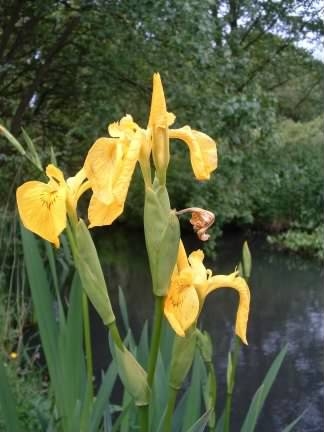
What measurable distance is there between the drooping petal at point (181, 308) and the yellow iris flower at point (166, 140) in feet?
0.42

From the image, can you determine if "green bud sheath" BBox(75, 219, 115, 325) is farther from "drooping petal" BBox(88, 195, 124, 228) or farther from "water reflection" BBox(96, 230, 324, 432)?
"water reflection" BBox(96, 230, 324, 432)

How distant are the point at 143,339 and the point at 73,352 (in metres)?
0.32

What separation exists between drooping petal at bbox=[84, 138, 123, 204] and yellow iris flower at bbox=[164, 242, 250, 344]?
0.42 feet

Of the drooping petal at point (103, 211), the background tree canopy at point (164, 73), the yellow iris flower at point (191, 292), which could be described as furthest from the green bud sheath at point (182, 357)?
the background tree canopy at point (164, 73)

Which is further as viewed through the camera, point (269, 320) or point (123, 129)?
point (269, 320)

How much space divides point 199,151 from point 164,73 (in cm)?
375

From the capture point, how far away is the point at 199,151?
73 centimetres

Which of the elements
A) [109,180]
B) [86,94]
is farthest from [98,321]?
[109,180]

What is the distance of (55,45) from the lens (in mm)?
5016

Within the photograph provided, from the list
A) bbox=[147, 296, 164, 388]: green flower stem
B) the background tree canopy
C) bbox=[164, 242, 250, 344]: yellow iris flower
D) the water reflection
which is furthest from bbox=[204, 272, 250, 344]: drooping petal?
the background tree canopy

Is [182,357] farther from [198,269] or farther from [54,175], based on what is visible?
[54,175]

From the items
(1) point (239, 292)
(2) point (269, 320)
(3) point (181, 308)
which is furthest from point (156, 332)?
(2) point (269, 320)

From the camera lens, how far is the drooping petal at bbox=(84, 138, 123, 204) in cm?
63

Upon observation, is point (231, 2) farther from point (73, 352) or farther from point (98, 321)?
point (73, 352)
